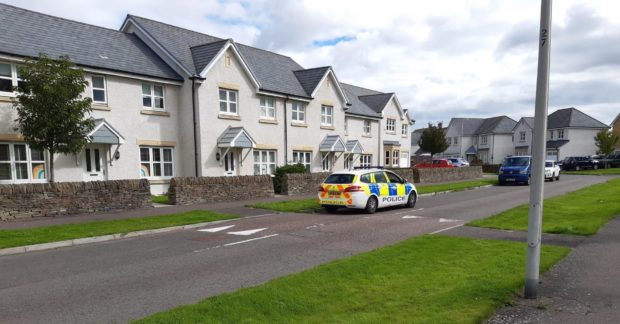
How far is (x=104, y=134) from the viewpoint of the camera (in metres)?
17.3

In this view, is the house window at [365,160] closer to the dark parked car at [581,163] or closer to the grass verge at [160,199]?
the grass verge at [160,199]

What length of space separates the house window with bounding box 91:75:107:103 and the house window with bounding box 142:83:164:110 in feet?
6.45

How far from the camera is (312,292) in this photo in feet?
17.8

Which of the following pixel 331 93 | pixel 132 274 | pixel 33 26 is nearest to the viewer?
pixel 132 274

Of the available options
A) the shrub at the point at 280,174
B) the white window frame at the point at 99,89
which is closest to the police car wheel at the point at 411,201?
the shrub at the point at 280,174

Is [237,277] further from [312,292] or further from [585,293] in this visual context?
[585,293]

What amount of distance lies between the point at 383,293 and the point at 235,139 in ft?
57.2

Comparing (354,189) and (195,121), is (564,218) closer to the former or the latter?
(354,189)

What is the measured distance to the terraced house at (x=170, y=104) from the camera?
1703 centimetres

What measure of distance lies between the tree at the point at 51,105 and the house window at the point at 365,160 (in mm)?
24541

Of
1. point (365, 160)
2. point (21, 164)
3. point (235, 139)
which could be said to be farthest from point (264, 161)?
point (365, 160)

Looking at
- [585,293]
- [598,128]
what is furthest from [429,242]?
[598,128]

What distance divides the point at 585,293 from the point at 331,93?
2603cm

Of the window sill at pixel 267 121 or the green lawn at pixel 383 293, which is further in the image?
the window sill at pixel 267 121
